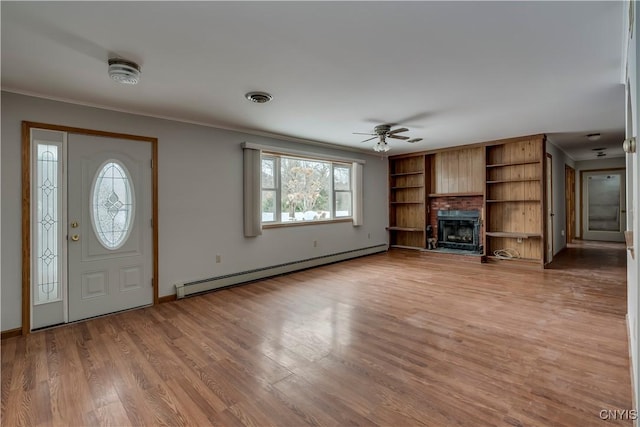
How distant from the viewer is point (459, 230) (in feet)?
23.1

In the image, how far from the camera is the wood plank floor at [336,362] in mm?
1918

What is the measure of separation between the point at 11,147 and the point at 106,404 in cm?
275

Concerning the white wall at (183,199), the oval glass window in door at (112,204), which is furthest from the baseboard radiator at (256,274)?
the oval glass window in door at (112,204)

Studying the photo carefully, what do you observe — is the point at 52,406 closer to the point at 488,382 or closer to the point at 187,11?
the point at 187,11

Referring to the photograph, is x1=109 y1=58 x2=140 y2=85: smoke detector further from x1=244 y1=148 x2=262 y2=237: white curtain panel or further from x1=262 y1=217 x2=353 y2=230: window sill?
x1=262 y1=217 x2=353 y2=230: window sill

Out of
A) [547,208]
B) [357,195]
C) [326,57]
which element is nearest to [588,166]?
[547,208]

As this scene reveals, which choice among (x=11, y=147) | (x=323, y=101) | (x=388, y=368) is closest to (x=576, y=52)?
(x=323, y=101)

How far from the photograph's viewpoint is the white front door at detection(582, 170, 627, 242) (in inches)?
341

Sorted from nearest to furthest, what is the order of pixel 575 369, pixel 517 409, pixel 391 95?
pixel 517 409
pixel 575 369
pixel 391 95

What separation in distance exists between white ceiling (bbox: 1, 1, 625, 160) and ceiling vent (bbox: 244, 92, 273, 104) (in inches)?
3.2

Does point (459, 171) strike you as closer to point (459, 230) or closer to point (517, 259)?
point (459, 230)

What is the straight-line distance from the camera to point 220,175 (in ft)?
15.5

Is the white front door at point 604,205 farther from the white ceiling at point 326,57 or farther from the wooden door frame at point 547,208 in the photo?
the white ceiling at point 326,57

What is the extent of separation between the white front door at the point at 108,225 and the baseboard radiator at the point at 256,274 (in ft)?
1.62
